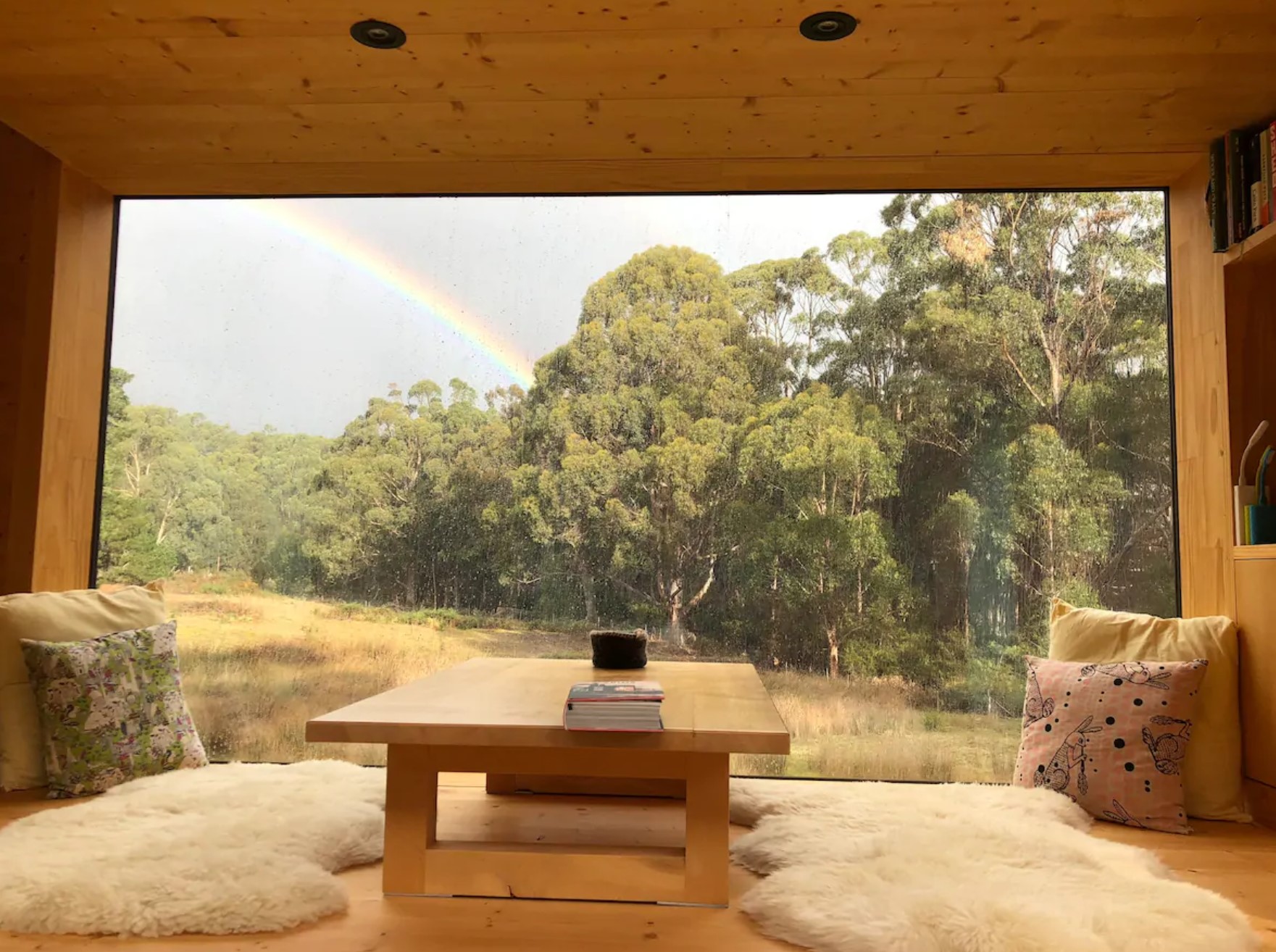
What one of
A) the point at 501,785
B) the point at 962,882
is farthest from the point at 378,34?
the point at 962,882

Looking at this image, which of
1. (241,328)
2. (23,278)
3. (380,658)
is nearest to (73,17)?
(23,278)

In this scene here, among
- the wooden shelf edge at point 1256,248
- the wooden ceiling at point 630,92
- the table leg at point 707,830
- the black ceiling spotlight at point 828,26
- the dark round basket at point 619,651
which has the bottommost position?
the table leg at point 707,830

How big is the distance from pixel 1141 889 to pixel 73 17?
344 centimetres

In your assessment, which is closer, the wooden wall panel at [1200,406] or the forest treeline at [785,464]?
the wooden wall panel at [1200,406]

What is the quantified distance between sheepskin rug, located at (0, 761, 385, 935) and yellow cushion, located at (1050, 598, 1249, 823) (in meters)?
2.32

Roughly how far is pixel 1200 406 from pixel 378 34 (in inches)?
115

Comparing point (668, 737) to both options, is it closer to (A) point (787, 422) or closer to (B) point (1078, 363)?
(A) point (787, 422)

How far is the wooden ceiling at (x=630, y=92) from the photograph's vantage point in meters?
2.61

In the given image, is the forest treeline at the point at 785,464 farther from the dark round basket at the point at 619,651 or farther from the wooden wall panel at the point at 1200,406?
the dark round basket at the point at 619,651

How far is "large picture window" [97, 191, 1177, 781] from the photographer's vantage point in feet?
12.2

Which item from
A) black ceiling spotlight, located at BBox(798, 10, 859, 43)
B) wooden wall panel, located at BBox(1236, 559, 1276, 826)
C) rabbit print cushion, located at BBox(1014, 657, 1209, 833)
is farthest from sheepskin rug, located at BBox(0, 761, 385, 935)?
wooden wall panel, located at BBox(1236, 559, 1276, 826)

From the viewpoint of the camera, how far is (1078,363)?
373 centimetres

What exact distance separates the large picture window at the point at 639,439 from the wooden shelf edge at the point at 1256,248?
1.66 ft

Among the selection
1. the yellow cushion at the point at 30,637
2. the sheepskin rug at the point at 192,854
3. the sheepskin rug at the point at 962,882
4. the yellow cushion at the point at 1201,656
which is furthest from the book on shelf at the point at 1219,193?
the yellow cushion at the point at 30,637
